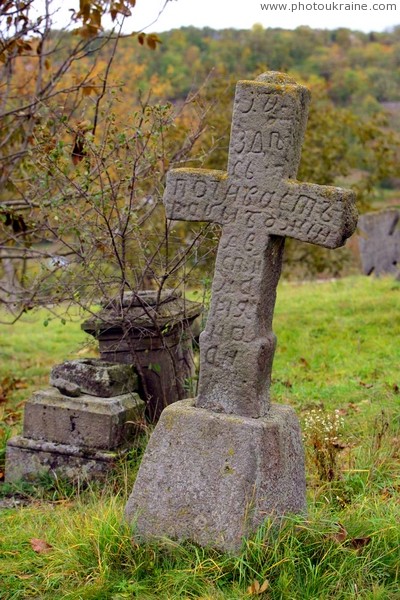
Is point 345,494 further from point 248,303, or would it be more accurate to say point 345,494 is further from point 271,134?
point 271,134

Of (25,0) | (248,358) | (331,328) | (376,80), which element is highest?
(376,80)

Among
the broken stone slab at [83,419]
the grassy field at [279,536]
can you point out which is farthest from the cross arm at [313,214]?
the broken stone slab at [83,419]

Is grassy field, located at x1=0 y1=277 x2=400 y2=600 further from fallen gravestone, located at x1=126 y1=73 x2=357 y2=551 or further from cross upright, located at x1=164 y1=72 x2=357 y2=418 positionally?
cross upright, located at x1=164 y1=72 x2=357 y2=418

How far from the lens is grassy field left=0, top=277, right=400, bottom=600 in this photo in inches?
136

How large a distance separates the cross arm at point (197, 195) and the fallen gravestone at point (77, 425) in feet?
5.69

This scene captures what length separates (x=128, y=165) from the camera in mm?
5984

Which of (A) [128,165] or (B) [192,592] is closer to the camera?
(B) [192,592]

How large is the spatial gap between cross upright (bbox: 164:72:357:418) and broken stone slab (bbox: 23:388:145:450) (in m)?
1.42

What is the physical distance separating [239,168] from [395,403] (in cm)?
294

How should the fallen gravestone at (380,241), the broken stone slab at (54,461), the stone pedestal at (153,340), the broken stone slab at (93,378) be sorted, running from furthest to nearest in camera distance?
the fallen gravestone at (380,241)
the stone pedestal at (153,340)
the broken stone slab at (93,378)
the broken stone slab at (54,461)

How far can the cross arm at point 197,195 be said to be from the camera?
154 inches

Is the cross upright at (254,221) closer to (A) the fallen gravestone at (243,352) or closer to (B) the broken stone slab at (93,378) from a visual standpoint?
(A) the fallen gravestone at (243,352)

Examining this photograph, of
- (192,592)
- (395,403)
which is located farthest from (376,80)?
(192,592)

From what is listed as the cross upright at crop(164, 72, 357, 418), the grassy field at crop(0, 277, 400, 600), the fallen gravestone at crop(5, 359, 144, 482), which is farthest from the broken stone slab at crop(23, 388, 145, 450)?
the cross upright at crop(164, 72, 357, 418)
